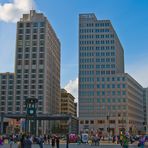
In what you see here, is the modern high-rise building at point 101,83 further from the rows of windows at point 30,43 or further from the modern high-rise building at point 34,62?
the rows of windows at point 30,43

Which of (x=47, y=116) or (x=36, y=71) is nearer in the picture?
(x=47, y=116)

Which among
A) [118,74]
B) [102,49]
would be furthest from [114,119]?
[102,49]

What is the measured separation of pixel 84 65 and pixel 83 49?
23.4 feet

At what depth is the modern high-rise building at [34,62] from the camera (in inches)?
6033

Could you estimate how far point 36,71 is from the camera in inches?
6147

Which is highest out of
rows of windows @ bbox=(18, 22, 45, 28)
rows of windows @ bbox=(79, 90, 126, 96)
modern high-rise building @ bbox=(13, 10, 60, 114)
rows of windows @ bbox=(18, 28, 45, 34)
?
rows of windows @ bbox=(18, 22, 45, 28)

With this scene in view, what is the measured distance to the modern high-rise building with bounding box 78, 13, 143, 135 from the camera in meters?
148

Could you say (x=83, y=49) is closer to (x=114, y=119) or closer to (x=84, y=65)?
(x=84, y=65)

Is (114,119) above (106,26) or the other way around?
the other way around

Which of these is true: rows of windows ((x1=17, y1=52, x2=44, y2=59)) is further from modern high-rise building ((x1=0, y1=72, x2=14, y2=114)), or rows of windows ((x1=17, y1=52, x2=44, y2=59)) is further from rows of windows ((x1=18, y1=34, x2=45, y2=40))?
modern high-rise building ((x1=0, y1=72, x2=14, y2=114))

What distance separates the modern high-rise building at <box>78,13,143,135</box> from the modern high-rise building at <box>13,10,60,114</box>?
15381mm

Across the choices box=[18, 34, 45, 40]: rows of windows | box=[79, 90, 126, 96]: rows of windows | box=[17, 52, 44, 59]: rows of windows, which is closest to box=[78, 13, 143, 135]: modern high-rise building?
box=[79, 90, 126, 96]: rows of windows

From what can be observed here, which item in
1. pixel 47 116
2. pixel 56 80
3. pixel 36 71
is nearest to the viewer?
pixel 47 116

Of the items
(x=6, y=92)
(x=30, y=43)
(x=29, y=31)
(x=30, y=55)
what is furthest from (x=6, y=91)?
(x=29, y=31)
